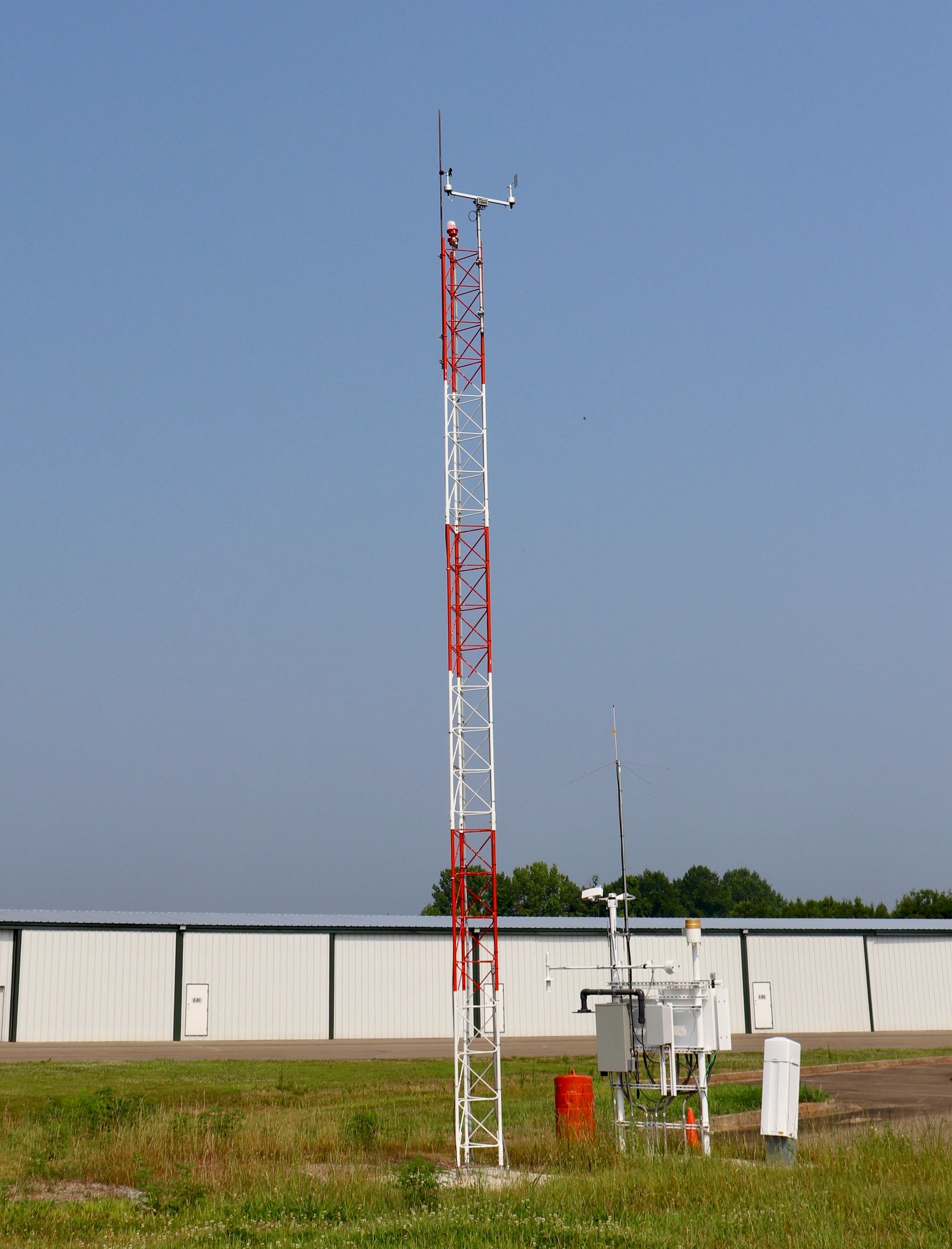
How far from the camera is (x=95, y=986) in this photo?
1683 inches

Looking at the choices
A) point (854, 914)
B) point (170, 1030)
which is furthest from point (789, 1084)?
point (854, 914)

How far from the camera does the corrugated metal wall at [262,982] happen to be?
4409cm

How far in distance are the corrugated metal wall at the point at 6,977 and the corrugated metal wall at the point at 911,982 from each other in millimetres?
32985

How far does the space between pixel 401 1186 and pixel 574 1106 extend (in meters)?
4.93

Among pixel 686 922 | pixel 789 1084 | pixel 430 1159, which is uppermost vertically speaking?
pixel 686 922

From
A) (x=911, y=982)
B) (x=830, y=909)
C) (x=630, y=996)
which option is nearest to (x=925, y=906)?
(x=830, y=909)

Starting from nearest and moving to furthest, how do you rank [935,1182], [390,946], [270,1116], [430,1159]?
1. [935,1182]
2. [430,1159]
3. [270,1116]
4. [390,946]

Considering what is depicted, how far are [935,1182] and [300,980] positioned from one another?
34600 mm

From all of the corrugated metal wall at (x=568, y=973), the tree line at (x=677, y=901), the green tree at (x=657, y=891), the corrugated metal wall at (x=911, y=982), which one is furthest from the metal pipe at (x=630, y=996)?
the green tree at (x=657, y=891)

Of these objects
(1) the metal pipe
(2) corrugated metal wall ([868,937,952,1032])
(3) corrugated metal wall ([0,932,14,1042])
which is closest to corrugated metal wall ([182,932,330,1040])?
(3) corrugated metal wall ([0,932,14,1042])

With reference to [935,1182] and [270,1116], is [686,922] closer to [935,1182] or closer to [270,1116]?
[935,1182]

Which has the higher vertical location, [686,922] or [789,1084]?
[686,922]

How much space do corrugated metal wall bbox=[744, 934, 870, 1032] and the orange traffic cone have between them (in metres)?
35.1

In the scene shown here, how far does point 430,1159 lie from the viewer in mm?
18062
